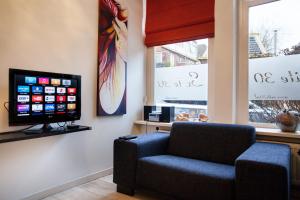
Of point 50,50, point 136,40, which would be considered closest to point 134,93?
point 136,40

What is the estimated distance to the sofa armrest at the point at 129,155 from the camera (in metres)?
2.49

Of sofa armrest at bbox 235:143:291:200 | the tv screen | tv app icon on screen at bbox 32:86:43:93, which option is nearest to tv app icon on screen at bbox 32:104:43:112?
the tv screen

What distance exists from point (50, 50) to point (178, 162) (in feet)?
6.06

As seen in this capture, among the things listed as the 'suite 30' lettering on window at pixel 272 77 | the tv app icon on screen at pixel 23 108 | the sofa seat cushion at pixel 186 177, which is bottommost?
the sofa seat cushion at pixel 186 177

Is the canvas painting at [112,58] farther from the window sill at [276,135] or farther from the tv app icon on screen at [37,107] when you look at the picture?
the window sill at [276,135]

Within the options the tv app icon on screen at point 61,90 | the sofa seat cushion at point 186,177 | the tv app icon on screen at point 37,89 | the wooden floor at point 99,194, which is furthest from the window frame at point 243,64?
the tv app icon on screen at point 37,89

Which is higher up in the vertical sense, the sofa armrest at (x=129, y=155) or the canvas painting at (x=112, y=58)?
the canvas painting at (x=112, y=58)

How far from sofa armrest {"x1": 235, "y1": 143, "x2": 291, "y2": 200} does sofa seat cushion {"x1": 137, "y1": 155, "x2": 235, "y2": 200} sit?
132 millimetres

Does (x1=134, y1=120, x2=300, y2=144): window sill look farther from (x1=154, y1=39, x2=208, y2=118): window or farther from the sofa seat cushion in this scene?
(x1=154, y1=39, x2=208, y2=118): window

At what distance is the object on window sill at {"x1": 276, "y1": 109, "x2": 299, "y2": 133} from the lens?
7.95ft

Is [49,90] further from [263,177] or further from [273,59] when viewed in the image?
[273,59]

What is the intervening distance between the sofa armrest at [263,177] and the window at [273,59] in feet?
3.10

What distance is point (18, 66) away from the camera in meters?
2.20

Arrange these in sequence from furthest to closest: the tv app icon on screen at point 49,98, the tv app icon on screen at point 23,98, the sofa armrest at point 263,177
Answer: the tv app icon on screen at point 49,98, the tv app icon on screen at point 23,98, the sofa armrest at point 263,177
